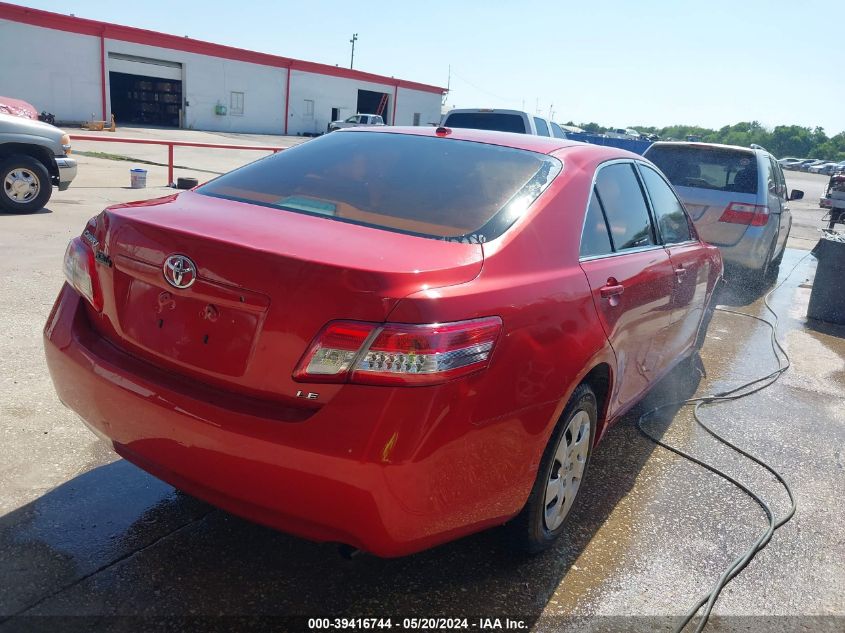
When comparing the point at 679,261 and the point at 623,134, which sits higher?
the point at 623,134

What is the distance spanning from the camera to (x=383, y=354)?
6.57 feet

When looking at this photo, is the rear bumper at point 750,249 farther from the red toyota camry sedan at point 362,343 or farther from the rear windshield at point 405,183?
the rear windshield at point 405,183

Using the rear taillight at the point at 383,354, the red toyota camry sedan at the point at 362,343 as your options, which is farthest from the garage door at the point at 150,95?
the rear taillight at the point at 383,354

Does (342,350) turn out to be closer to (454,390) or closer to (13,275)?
(454,390)

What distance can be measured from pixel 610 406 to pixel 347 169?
1576 mm

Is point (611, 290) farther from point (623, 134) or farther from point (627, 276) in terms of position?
point (623, 134)

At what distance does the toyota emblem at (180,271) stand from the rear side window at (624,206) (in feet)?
6.01

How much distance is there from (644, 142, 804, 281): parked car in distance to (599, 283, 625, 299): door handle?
18.6 feet

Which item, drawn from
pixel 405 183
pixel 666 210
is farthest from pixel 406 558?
pixel 666 210

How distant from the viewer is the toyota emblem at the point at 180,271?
2201 mm

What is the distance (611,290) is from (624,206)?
2.39 ft

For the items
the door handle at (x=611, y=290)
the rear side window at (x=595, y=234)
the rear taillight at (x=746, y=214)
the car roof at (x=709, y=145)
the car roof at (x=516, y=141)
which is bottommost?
the rear taillight at (x=746, y=214)

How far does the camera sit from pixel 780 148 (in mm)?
93125

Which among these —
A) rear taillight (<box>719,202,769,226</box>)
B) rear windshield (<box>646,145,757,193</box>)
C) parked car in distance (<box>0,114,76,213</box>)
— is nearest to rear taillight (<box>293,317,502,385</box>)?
rear taillight (<box>719,202,769,226</box>)
